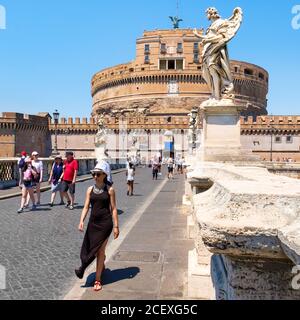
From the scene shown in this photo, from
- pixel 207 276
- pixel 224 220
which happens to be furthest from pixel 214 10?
pixel 224 220

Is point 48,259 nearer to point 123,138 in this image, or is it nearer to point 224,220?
point 224,220

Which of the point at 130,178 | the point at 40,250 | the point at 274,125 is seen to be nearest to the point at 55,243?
the point at 40,250

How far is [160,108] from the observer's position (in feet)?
214

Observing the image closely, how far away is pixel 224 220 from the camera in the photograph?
1418 mm

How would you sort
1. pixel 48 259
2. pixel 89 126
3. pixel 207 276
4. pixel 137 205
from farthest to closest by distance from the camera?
pixel 89 126
pixel 137 205
pixel 48 259
pixel 207 276

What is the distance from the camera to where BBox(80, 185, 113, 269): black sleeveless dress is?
162 inches

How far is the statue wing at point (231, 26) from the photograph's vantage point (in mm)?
6316

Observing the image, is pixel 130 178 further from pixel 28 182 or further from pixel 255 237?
pixel 255 237

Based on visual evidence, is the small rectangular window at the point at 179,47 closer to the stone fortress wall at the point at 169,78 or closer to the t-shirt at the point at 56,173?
the stone fortress wall at the point at 169,78

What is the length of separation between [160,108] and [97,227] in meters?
61.7

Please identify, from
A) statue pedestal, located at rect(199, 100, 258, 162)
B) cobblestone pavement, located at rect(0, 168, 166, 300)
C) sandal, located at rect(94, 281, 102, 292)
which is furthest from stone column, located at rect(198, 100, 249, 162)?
sandal, located at rect(94, 281, 102, 292)

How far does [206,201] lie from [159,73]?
64.9 meters

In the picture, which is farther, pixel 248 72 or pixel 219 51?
pixel 248 72

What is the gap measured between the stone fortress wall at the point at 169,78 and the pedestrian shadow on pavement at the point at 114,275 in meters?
60.1
